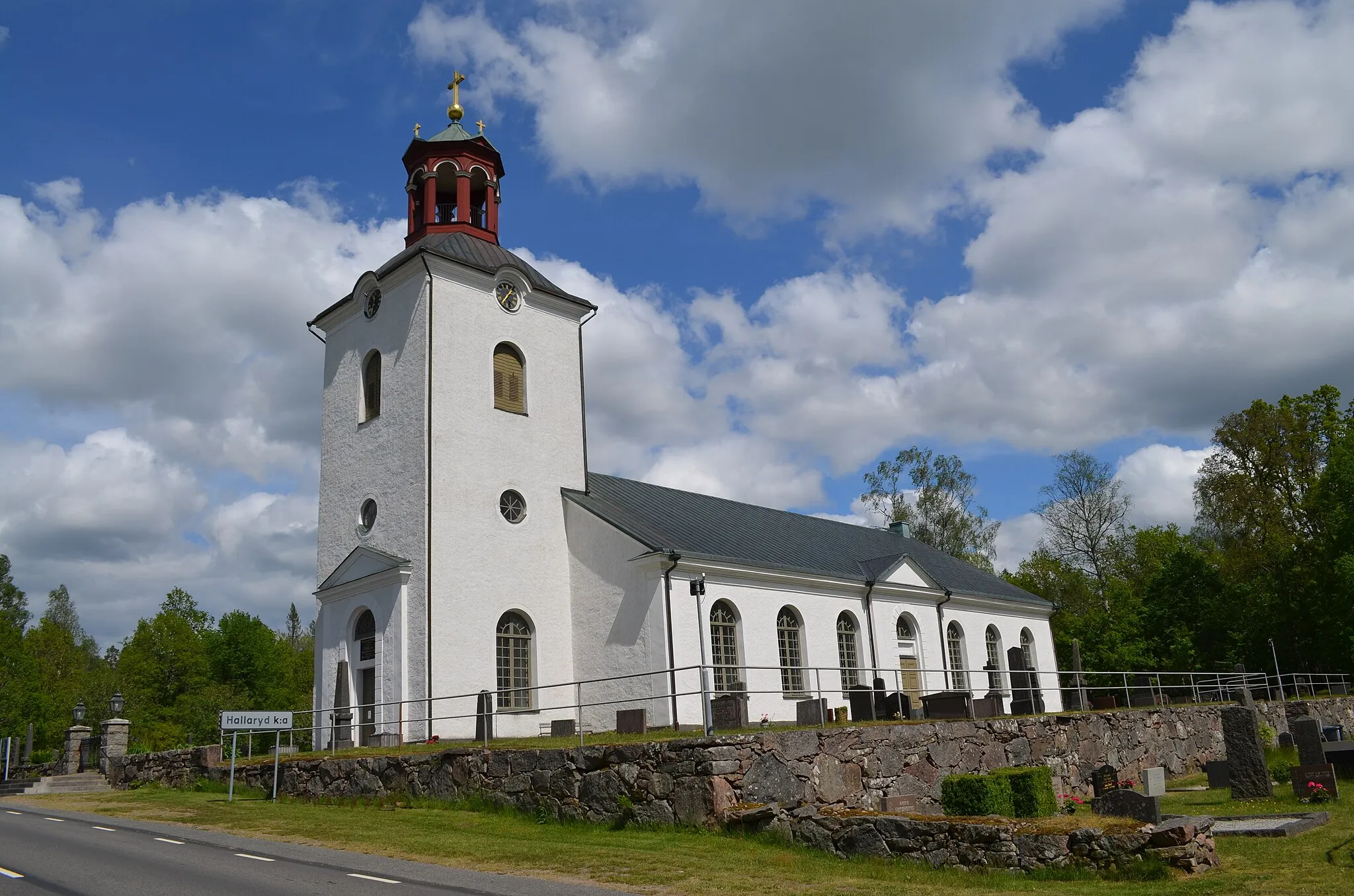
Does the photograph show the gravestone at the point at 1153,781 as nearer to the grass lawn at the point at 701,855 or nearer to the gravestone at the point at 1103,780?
the grass lawn at the point at 701,855

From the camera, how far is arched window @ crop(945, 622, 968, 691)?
104ft

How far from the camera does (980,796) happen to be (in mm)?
13625

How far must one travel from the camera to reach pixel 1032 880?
10125mm

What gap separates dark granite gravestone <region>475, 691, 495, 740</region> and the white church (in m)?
0.19

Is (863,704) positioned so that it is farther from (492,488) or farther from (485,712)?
(492,488)

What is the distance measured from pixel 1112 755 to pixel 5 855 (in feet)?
64.8

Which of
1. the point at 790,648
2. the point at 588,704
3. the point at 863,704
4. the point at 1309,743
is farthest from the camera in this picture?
the point at 790,648

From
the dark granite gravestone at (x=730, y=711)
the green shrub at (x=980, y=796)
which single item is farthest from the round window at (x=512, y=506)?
the green shrub at (x=980, y=796)

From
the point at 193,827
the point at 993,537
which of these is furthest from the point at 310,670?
the point at 193,827

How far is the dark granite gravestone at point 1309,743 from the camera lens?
1608cm

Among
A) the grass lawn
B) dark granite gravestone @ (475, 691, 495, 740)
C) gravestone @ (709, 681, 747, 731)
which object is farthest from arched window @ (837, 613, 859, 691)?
gravestone @ (709, 681, 747, 731)

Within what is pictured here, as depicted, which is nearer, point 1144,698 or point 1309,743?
point 1309,743

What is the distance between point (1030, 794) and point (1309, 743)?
19.8 feet

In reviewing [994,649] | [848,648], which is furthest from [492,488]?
[994,649]
